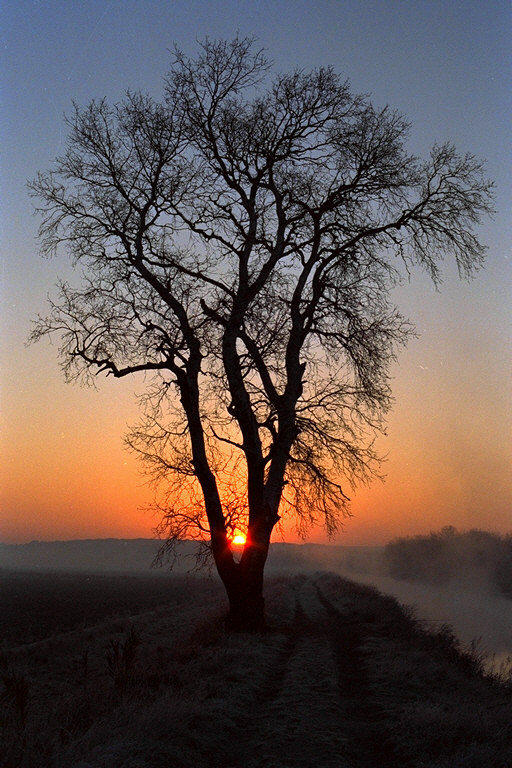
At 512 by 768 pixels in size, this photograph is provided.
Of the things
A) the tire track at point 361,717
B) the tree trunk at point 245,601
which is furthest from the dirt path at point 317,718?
the tree trunk at point 245,601

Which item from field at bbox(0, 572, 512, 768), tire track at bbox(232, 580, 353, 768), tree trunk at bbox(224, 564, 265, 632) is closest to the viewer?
field at bbox(0, 572, 512, 768)

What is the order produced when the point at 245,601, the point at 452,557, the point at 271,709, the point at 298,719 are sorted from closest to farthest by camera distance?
the point at 298,719, the point at 271,709, the point at 245,601, the point at 452,557

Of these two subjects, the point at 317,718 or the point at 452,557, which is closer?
the point at 317,718

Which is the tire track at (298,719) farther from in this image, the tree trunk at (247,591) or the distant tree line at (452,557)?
the distant tree line at (452,557)

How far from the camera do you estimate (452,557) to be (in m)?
103

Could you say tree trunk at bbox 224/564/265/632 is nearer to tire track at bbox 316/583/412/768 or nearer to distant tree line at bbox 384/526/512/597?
tire track at bbox 316/583/412/768

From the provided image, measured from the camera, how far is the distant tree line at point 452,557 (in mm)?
80494

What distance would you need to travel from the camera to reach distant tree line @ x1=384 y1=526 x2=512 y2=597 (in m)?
80.5

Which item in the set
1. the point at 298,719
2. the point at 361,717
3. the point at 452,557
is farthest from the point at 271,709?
the point at 452,557

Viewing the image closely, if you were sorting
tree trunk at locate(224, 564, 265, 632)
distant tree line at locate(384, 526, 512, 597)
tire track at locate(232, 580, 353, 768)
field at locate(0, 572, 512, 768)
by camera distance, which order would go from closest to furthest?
field at locate(0, 572, 512, 768) < tire track at locate(232, 580, 353, 768) < tree trunk at locate(224, 564, 265, 632) < distant tree line at locate(384, 526, 512, 597)

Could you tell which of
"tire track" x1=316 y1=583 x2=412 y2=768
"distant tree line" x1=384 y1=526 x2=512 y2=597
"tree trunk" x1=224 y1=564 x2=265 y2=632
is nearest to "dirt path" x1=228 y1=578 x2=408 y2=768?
"tire track" x1=316 y1=583 x2=412 y2=768

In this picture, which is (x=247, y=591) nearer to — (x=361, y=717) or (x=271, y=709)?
(x=271, y=709)

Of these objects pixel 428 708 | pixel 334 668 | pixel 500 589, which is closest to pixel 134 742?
pixel 428 708

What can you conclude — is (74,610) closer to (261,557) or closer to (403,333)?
(261,557)
